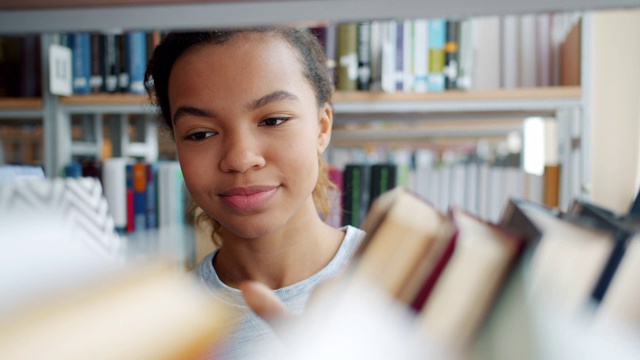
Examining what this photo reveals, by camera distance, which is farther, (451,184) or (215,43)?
(451,184)

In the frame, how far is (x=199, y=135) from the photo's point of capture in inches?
20.0

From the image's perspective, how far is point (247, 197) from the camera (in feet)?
1.73

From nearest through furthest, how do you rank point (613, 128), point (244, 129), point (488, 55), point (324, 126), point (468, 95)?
point (244, 129), point (324, 126), point (468, 95), point (613, 128), point (488, 55)

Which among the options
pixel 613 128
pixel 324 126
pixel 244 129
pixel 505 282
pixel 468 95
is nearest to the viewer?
pixel 505 282

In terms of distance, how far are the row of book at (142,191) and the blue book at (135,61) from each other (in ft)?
0.66

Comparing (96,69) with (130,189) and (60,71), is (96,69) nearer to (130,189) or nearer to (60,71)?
(60,71)

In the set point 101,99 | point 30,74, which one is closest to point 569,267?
point 101,99

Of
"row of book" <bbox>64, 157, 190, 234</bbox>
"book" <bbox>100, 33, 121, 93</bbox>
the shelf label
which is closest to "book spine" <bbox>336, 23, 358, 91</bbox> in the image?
"row of book" <bbox>64, 157, 190, 234</bbox>

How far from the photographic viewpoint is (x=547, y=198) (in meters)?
1.38

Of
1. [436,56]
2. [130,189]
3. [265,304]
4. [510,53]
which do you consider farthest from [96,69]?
[265,304]

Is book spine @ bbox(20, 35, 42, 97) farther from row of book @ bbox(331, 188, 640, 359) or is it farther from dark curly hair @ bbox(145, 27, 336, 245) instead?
row of book @ bbox(331, 188, 640, 359)

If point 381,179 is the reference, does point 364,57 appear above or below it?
above

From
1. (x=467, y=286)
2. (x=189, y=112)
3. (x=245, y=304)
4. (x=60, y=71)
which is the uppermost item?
(x=60, y=71)

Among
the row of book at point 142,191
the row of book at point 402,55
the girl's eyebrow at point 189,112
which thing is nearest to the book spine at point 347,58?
the row of book at point 402,55
